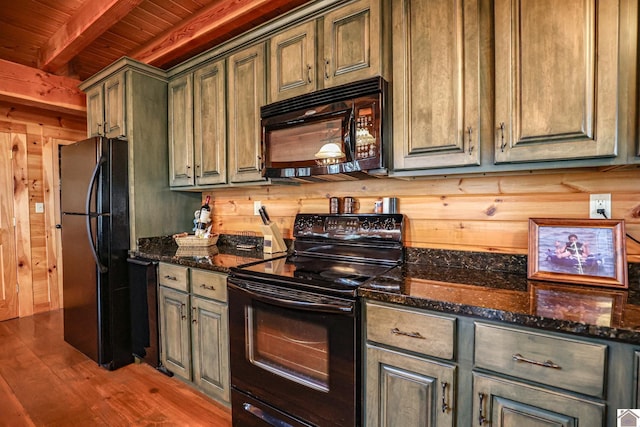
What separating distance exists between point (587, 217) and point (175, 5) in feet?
8.93

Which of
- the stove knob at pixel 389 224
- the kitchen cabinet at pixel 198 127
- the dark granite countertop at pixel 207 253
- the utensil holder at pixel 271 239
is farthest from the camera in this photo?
the kitchen cabinet at pixel 198 127

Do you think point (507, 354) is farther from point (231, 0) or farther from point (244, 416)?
point (231, 0)

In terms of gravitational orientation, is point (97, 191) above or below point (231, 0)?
below

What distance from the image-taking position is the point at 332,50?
172 centimetres

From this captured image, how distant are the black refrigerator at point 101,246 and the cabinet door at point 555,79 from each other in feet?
8.36

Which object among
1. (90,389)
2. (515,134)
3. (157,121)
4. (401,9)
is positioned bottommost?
(90,389)

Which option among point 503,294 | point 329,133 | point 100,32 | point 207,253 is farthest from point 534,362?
point 100,32

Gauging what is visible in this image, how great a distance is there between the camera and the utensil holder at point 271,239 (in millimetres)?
2205

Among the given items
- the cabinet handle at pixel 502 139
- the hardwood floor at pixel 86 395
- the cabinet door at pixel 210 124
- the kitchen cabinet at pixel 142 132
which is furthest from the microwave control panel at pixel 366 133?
the kitchen cabinet at pixel 142 132

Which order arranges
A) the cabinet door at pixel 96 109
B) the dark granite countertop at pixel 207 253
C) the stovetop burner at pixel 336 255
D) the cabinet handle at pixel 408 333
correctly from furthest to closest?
the cabinet door at pixel 96 109, the dark granite countertop at pixel 207 253, the stovetop burner at pixel 336 255, the cabinet handle at pixel 408 333

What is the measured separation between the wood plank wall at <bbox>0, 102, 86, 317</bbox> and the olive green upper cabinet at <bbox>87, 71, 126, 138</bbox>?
1255mm

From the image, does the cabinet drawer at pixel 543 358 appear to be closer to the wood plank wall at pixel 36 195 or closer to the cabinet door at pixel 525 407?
the cabinet door at pixel 525 407

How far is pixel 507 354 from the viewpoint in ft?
3.36

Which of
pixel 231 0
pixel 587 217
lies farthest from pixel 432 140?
pixel 231 0
